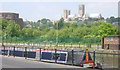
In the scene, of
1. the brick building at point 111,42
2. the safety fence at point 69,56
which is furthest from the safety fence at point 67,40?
the safety fence at point 69,56

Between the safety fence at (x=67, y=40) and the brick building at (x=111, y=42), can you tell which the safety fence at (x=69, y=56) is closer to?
the brick building at (x=111, y=42)

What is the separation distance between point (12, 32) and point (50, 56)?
69.4 metres

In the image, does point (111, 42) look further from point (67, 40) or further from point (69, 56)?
point (69, 56)

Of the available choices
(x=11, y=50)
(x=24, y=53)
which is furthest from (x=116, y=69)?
(x=11, y=50)

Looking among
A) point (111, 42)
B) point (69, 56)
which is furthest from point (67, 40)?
point (69, 56)

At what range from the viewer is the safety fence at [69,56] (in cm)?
1677

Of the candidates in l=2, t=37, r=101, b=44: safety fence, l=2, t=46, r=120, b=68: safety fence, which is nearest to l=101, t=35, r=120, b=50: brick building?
l=2, t=37, r=101, b=44: safety fence

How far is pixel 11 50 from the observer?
28516mm

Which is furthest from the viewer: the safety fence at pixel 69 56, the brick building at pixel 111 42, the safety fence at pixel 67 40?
the safety fence at pixel 67 40

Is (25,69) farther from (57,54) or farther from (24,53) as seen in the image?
(24,53)

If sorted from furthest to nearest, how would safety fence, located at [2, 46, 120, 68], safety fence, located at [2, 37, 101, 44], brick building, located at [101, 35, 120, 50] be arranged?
safety fence, located at [2, 37, 101, 44]
brick building, located at [101, 35, 120, 50]
safety fence, located at [2, 46, 120, 68]

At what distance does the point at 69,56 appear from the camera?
66.8ft

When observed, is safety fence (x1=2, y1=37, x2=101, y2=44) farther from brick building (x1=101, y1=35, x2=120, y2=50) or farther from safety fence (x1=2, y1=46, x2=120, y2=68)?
safety fence (x1=2, y1=46, x2=120, y2=68)

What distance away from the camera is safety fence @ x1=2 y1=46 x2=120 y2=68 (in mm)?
16766
